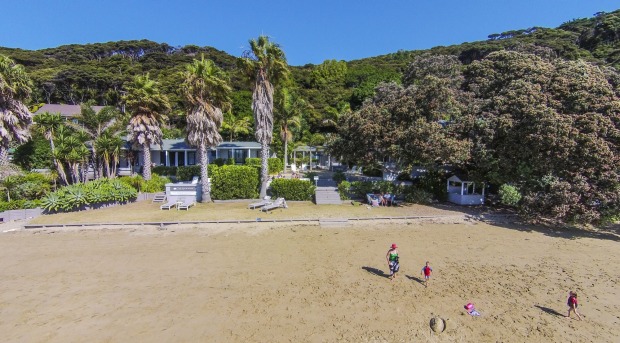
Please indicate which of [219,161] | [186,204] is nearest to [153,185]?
[186,204]

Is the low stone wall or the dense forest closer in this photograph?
the dense forest

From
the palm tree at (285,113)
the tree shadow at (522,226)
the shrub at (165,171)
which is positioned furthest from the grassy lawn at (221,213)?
the palm tree at (285,113)

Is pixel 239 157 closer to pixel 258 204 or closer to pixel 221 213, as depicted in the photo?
pixel 258 204

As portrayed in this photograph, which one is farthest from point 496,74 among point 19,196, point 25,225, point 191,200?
point 19,196

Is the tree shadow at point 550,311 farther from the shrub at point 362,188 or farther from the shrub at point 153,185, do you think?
the shrub at point 153,185

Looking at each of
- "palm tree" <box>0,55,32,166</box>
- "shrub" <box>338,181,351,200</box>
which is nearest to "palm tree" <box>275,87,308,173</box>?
"shrub" <box>338,181,351,200</box>

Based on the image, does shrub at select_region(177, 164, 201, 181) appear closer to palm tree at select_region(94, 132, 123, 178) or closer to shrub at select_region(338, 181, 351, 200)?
palm tree at select_region(94, 132, 123, 178)
